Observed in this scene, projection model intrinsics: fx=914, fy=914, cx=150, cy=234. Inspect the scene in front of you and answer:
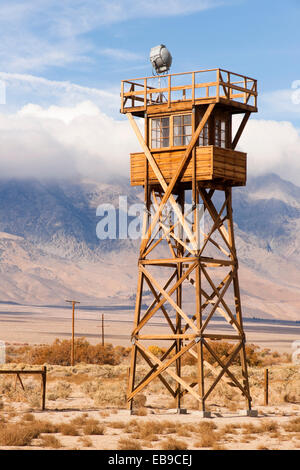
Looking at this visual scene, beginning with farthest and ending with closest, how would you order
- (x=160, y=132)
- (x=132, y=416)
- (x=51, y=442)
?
1. (x=160, y=132)
2. (x=132, y=416)
3. (x=51, y=442)

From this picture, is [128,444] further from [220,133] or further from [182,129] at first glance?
[220,133]

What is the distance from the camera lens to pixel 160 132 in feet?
102

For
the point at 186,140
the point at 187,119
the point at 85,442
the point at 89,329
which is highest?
the point at 187,119

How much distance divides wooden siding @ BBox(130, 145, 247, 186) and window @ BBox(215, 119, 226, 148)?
0.57 metres

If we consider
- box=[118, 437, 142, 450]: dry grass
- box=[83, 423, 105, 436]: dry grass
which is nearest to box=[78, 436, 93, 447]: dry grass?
box=[118, 437, 142, 450]: dry grass

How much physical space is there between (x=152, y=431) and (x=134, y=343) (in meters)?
6.52

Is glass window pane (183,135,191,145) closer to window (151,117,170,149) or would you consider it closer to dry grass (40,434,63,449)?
window (151,117,170,149)

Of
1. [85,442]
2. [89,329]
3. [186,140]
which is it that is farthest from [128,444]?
[89,329]

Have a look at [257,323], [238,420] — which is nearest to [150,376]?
[238,420]

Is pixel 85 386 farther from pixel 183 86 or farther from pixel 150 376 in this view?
pixel 183 86

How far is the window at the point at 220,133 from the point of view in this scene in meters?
30.9

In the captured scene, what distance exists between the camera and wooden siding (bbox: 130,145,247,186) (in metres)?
29.7

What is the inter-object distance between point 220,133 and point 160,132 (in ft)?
6.70

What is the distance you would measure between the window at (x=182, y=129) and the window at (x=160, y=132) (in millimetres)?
346
